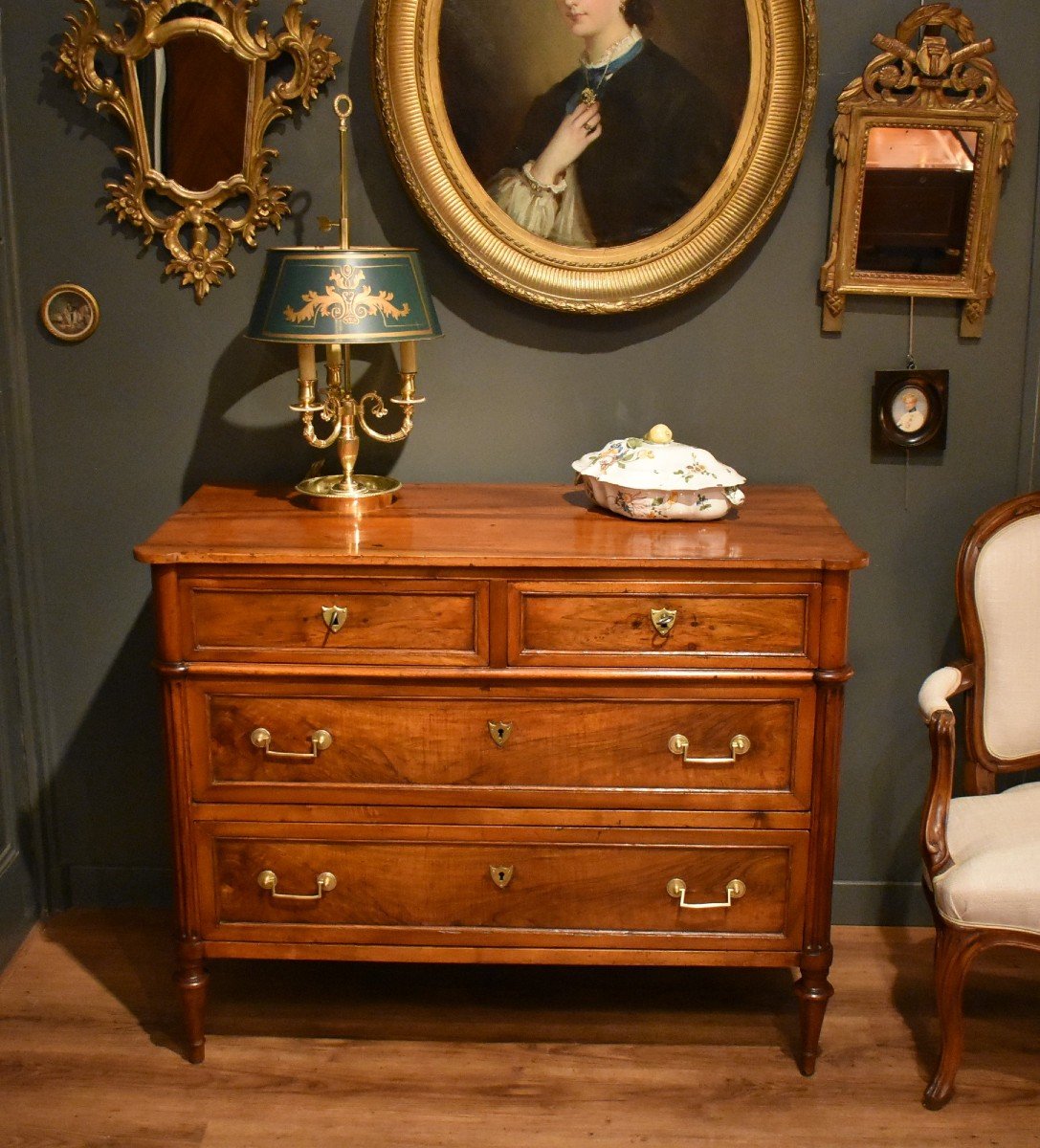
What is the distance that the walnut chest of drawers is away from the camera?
8.44 ft

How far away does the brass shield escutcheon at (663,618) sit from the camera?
257cm

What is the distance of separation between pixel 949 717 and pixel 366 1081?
4.58ft

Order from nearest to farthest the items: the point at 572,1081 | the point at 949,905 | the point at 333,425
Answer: the point at 949,905 → the point at 572,1081 → the point at 333,425

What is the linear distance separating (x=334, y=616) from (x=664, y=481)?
0.70 m

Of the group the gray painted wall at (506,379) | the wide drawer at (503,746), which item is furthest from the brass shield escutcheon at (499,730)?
the gray painted wall at (506,379)

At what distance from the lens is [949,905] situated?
2.61m

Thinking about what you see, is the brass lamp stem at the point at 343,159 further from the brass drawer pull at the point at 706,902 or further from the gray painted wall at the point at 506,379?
the brass drawer pull at the point at 706,902

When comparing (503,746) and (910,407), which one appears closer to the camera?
(503,746)

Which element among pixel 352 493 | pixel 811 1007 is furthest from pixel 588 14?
pixel 811 1007

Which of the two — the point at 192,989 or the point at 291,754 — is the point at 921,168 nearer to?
the point at 291,754

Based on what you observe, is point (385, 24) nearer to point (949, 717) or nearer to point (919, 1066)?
point (949, 717)

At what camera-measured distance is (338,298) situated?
2666 mm

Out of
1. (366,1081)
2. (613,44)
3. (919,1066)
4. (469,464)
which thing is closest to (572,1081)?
(366,1081)

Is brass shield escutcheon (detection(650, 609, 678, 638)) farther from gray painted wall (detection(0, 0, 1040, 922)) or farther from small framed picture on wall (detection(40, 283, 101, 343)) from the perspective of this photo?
small framed picture on wall (detection(40, 283, 101, 343))
